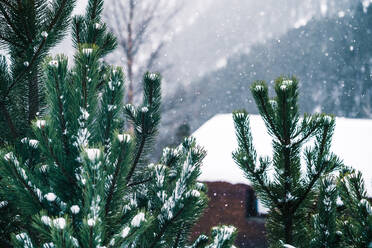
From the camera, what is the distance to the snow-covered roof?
691cm

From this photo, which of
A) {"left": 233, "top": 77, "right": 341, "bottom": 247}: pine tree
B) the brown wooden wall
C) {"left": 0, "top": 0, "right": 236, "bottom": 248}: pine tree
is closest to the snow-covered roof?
the brown wooden wall

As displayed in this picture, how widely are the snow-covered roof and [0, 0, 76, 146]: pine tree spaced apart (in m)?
4.14

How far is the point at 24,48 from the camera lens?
2.35m

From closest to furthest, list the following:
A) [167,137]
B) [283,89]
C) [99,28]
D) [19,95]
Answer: [283,89] → [99,28] → [19,95] → [167,137]

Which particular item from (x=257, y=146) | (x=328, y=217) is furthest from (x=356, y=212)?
(x=257, y=146)

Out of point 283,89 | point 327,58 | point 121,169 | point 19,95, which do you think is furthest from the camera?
A: point 327,58

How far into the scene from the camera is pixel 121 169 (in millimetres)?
1521

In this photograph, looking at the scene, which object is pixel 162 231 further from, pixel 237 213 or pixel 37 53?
pixel 237 213

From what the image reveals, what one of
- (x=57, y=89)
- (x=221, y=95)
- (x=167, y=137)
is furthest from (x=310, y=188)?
(x=221, y=95)

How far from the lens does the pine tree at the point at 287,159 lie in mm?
2205

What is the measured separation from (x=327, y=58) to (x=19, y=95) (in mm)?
33647

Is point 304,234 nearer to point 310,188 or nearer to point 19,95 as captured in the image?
point 310,188

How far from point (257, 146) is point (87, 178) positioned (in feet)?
22.7

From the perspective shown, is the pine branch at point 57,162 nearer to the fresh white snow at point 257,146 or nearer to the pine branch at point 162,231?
the pine branch at point 162,231
